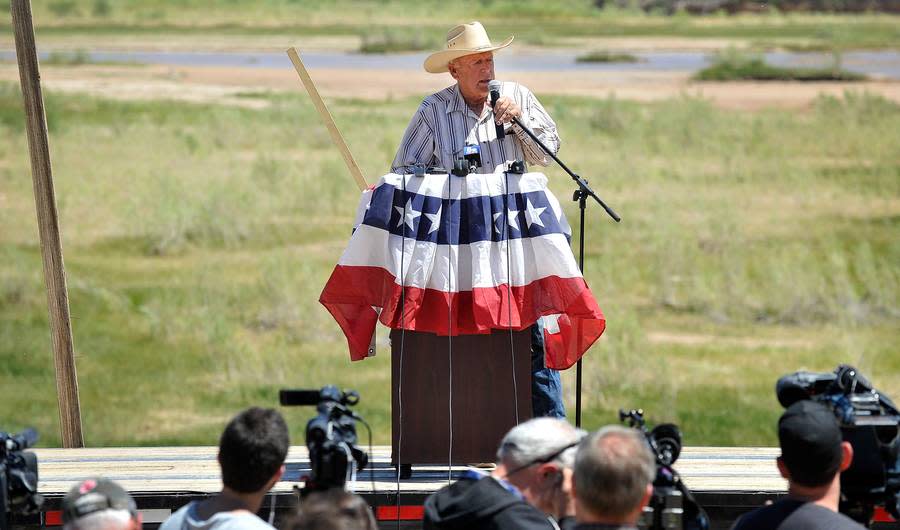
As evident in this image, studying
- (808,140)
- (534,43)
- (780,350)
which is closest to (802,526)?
(780,350)

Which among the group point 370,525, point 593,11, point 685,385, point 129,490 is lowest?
point 685,385

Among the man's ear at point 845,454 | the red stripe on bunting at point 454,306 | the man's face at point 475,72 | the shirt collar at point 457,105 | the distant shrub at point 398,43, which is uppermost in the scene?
the distant shrub at point 398,43

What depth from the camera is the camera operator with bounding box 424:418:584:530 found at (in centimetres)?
435

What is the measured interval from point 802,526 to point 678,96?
89.8 feet

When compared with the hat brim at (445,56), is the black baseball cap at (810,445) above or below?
below

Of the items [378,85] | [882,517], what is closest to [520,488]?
[882,517]

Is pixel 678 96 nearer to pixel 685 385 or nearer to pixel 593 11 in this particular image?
pixel 685 385

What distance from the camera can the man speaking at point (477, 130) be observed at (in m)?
6.43

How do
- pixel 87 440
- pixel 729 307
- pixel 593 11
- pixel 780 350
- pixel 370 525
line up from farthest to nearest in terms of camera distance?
pixel 593 11
pixel 729 307
pixel 780 350
pixel 87 440
pixel 370 525

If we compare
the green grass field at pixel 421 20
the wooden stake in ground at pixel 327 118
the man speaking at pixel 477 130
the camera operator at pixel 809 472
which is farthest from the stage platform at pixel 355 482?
the green grass field at pixel 421 20

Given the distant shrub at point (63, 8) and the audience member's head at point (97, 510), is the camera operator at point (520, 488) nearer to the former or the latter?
the audience member's head at point (97, 510)

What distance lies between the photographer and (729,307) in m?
16.0

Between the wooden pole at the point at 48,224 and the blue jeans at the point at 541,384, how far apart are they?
2310 millimetres

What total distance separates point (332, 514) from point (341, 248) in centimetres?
1510
